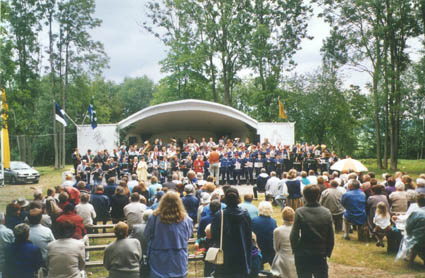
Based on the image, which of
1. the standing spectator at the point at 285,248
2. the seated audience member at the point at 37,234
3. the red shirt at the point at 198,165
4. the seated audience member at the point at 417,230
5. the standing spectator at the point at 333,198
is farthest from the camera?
the red shirt at the point at 198,165

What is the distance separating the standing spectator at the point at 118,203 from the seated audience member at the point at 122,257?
3299 millimetres

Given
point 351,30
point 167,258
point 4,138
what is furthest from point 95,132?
point 167,258

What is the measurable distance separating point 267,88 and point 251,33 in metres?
4.40

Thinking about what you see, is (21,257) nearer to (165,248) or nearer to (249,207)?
(165,248)

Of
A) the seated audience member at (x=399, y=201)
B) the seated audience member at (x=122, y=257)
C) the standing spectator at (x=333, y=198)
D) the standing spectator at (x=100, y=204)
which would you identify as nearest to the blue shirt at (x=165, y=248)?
the seated audience member at (x=122, y=257)

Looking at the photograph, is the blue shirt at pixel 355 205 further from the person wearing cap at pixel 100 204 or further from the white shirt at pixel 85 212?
the white shirt at pixel 85 212

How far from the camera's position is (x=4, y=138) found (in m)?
9.52

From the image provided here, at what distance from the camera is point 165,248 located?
11.5 feet

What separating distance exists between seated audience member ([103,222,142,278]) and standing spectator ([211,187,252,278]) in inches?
34.0

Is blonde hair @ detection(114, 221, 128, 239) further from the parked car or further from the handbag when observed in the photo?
the parked car

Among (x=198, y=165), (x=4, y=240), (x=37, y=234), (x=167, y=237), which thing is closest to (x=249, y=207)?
(x=167, y=237)

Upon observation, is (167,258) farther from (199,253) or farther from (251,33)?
(251,33)

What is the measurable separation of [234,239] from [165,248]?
2.30ft

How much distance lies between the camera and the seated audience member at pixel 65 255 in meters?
3.50
